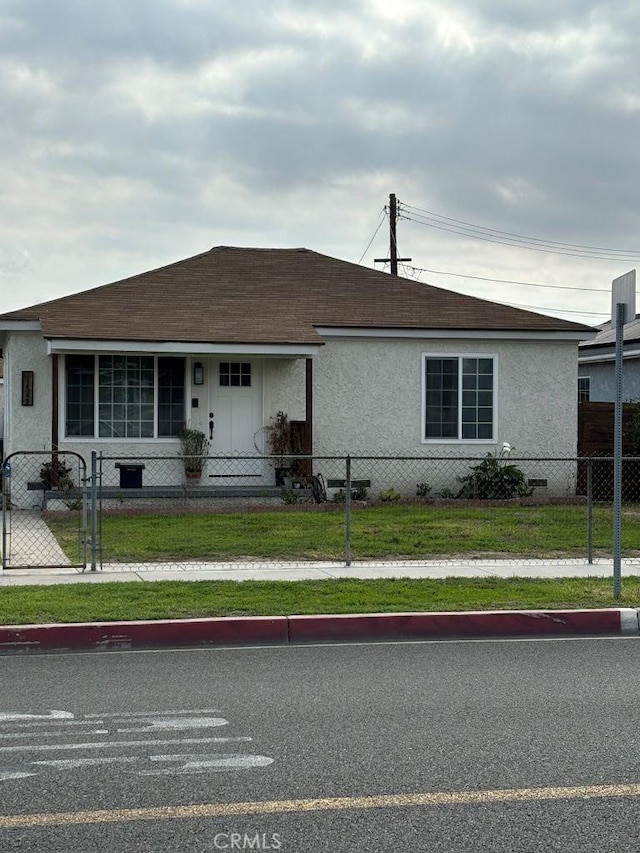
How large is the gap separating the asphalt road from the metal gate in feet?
17.8

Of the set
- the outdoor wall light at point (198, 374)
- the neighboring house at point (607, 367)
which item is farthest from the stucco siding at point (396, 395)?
the neighboring house at point (607, 367)

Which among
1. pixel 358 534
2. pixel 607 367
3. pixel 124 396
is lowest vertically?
pixel 358 534

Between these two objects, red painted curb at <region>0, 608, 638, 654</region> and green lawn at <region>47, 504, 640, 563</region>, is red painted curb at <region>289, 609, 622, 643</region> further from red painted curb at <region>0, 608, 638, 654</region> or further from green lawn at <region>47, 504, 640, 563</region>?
green lawn at <region>47, 504, 640, 563</region>

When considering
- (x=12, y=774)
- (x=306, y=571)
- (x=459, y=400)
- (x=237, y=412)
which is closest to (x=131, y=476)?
(x=237, y=412)

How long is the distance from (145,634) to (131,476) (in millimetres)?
10879

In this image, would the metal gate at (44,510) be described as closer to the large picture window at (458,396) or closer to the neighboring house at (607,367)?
Result: the large picture window at (458,396)

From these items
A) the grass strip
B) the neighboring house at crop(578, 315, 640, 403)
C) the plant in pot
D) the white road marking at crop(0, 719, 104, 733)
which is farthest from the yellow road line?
the neighboring house at crop(578, 315, 640, 403)

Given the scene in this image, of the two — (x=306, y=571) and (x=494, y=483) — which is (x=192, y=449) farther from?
(x=306, y=571)

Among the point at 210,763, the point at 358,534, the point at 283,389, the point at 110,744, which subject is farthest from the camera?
the point at 283,389

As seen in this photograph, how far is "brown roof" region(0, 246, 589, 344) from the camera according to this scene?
19844 millimetres

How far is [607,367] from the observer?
28500 mm

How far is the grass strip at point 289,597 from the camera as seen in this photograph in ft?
30.9

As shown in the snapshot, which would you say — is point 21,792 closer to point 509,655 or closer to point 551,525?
point 509,655

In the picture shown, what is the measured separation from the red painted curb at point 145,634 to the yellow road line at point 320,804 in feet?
13.3
